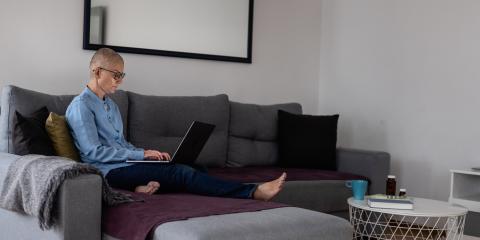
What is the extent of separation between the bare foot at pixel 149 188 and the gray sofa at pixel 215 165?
0.46 meters

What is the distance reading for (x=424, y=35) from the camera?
448cm

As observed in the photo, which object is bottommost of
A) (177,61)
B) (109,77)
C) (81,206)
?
(81,206)

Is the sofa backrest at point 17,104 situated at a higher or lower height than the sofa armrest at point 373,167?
higher

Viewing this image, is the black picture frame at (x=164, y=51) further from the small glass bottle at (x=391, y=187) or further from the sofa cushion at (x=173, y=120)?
the small glass bottle at (x=391, y=187)

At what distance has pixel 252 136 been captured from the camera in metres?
4.24

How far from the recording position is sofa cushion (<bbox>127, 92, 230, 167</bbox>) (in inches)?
145

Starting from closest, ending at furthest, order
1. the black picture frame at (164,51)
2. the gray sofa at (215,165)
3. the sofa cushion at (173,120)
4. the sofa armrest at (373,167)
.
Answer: the gray sofa at (215,165) < the sofa cushion at (173,120) < the black picture frame at (164,51) < the sofa armrest at (373,167)

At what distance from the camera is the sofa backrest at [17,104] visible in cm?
297

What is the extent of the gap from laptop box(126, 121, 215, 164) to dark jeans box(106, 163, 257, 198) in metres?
0.06

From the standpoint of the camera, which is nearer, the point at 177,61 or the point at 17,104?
the point at 17,104

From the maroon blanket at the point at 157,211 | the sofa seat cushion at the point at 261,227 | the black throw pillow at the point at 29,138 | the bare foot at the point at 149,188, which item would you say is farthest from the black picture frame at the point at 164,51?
the sofa seat cushion at the point at 261,227

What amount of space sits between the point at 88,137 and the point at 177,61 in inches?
64.5

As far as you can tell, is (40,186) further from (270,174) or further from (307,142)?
(307,142)

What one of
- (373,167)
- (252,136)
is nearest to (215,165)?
(252,136)
